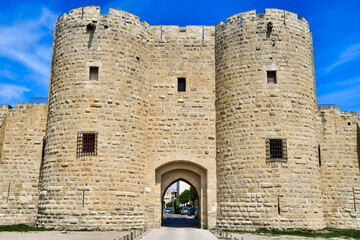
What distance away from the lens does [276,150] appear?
15719mm

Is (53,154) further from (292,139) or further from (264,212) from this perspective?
(292,139)

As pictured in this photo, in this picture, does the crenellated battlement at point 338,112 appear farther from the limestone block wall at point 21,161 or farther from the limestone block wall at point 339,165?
the limestone block wall at point 21,161

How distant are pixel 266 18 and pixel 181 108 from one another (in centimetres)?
546

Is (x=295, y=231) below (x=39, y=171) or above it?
below

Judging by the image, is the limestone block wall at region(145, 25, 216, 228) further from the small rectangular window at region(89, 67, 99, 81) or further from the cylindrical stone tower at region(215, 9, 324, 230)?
the small rectangular window at region(89, 67, 99, 81)

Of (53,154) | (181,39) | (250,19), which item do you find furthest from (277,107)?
(53,154)

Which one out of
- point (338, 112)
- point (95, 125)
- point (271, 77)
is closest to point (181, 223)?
point (95, 125)

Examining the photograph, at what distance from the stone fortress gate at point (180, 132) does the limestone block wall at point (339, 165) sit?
1.9 inches

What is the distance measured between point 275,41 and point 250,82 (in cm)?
215

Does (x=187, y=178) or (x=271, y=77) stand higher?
(x=271, y=77)

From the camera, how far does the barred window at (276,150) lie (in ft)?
51.1

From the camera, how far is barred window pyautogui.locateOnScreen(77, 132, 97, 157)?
50.3ft

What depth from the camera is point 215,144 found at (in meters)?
17.0

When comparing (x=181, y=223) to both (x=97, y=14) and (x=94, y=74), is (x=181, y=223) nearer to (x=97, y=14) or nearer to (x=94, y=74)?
(x=94, y=74)
